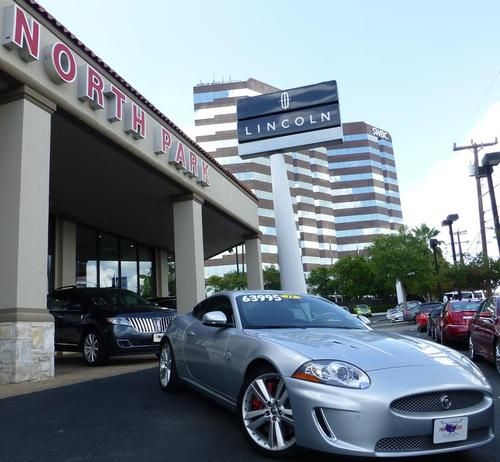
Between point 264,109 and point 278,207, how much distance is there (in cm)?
445

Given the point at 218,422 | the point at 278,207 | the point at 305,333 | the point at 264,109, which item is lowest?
the point at 218,422

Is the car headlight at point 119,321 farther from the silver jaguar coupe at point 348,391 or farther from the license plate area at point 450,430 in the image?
the license plate area at point 450,430

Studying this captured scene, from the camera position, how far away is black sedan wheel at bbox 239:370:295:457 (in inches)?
152

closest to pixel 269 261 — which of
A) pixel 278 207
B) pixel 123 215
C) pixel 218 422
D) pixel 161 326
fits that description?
pixel 278 207

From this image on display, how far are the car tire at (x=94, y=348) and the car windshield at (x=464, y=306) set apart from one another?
8699 millimetres

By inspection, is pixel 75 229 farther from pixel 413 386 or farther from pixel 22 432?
pixel 413 386

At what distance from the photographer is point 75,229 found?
57.5ft

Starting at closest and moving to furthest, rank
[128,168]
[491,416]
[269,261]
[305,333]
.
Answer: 1. [491,416]
2. [305,333]
3. [128,168]
4. [269,261]

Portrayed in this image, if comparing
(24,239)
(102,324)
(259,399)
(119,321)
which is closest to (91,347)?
(102,324)

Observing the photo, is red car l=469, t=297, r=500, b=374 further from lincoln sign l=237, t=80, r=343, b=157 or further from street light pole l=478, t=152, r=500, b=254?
street light pole l=478, t=152, r=500, b=254

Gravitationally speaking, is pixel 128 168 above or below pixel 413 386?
above

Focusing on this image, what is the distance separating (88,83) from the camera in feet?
33.3

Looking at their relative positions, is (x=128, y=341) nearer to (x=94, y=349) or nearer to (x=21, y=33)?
(x=94, y=349)

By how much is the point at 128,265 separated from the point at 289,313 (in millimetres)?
16825
